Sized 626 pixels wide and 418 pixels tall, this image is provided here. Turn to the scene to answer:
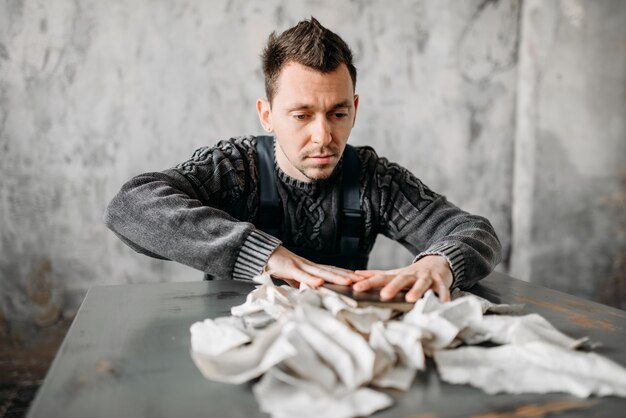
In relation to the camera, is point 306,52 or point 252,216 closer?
point 306,52

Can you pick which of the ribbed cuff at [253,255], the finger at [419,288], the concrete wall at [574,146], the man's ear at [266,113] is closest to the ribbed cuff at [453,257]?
the finger at [419,288]

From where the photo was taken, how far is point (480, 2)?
2539mm

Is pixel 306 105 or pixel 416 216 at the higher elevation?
pixel 306 105

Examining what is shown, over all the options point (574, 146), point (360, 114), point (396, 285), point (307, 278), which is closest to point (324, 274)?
point (307, 278)

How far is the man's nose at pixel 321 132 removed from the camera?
4.56 ft

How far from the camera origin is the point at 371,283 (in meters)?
0.98

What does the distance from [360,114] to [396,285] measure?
160cm

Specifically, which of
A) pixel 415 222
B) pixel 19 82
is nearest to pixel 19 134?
pixel 19 82

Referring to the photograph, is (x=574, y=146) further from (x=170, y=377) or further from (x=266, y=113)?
(x=170, y=377)

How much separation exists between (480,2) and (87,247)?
2140mm

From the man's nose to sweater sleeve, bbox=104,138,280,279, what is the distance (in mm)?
270

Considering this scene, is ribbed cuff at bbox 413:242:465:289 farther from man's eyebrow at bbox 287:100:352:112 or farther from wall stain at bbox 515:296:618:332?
man's eyebrow at bbox 287:100:352:112

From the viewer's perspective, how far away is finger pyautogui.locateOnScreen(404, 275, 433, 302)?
92 centimetres

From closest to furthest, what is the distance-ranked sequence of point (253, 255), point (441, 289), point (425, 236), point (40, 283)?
point (441, 289) → point (253, 255) → point (425, 236) → point (40, 283)
